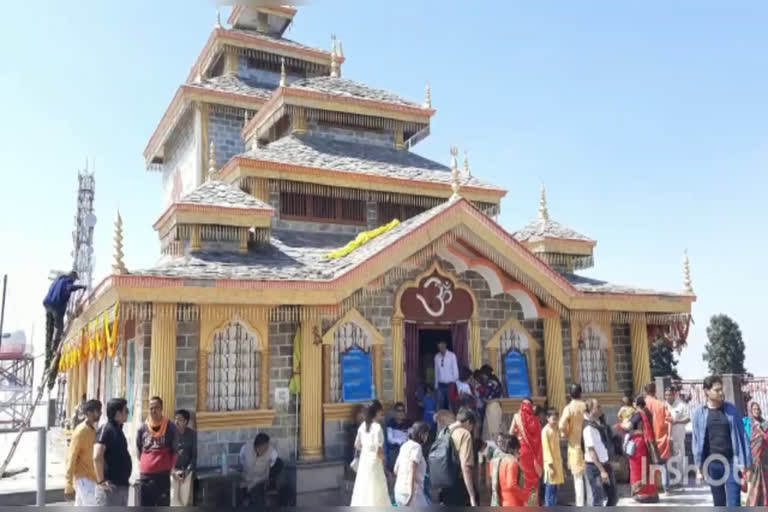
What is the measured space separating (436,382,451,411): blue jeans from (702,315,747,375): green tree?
33.4 m

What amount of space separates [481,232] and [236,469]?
5734 mm

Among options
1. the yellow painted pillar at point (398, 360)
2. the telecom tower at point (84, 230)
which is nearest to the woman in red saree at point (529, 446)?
the yellow painted pillar at point (398, 360)

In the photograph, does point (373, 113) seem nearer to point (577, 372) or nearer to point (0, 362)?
point (577, 372)

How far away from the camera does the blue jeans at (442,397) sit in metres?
11.2

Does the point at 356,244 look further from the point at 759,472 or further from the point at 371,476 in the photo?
the point at 759,472

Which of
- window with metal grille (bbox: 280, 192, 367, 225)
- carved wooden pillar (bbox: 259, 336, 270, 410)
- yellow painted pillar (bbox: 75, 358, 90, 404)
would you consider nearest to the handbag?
carved wooden pillar (bbox: 259, 336, 270, 410)

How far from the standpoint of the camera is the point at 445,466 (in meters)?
6.71

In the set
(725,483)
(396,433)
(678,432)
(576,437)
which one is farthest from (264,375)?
(678,432)

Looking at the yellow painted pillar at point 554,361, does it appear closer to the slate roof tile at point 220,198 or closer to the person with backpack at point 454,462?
the slate roof tile at point 220,198

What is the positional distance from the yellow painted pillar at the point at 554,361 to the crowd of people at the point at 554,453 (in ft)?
4.46

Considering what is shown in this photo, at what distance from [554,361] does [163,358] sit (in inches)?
290

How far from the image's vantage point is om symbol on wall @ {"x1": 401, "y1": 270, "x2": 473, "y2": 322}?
39.6 ft

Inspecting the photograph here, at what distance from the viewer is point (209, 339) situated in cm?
1016

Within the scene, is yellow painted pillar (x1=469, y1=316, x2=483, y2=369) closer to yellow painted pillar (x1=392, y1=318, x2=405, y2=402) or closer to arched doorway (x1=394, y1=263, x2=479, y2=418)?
arched doorway (x1=394, y1=263, x2=479, y2=418)
